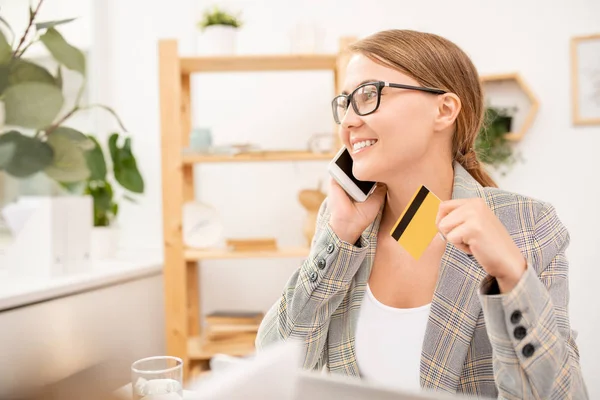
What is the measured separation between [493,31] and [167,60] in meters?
1.57

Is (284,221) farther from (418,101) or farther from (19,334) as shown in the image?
→ (418,101)

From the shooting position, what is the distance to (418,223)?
1007mm

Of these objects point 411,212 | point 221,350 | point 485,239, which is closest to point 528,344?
point 485,239

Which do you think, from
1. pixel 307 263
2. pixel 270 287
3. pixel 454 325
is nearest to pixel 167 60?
pixel 270 287

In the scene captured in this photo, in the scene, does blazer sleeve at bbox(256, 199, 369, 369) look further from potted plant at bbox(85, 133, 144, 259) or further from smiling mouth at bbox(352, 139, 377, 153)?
potted plant at bbox(85, 133, 144, 259)

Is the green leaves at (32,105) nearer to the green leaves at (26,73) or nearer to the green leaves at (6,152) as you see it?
the green leaves at (26,73)

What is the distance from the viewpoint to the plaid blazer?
908 mm

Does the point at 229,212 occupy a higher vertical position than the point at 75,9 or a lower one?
lower

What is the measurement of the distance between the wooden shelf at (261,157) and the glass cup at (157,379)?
1.56 meters

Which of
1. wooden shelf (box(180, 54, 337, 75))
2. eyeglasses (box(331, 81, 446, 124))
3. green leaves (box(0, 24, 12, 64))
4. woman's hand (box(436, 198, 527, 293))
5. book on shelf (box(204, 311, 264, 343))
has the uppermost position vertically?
wooden shelf (box(180, 54, 337, 75))

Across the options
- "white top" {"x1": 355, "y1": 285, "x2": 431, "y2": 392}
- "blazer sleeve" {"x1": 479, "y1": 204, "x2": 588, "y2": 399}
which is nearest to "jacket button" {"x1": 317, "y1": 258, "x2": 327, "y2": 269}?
"white top" {"x1": 355, "y1": 285, "x2": 431, "y2": 392}

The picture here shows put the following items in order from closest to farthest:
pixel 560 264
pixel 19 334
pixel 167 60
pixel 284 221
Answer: pixel 560 264
pixel 19 334
pixel 167 60
pixel 284 221

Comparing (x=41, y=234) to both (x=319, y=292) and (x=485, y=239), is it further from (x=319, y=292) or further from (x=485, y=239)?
(x=485, y=239)

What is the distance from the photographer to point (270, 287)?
2.86m
